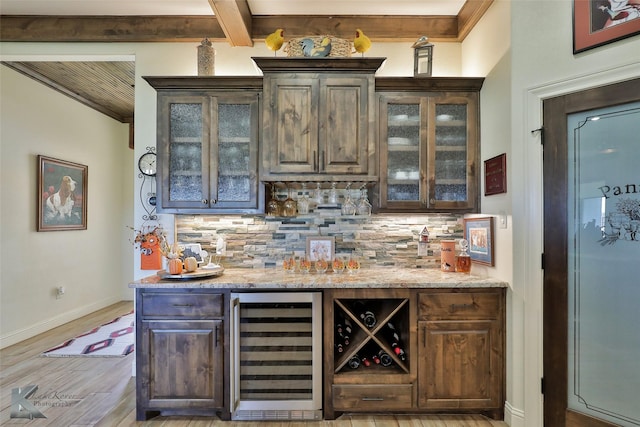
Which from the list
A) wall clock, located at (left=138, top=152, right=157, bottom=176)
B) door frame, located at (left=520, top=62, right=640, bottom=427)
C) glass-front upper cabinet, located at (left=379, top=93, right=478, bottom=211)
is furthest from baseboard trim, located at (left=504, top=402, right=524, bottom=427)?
wall clock, located at (left=138, top=152, right=157, bottom=176)

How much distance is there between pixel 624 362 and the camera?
1823 millimetres

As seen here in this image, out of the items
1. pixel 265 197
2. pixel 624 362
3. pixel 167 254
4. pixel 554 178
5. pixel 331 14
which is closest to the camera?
pixel 624 362

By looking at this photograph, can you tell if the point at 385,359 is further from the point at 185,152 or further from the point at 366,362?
the point at 185,152

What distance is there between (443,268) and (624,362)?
46.7 inches

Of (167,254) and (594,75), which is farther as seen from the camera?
(167,254)

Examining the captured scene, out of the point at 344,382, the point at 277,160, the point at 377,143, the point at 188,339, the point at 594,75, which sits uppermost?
the point at 594,75

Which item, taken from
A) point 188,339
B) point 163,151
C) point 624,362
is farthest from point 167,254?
point 624,362

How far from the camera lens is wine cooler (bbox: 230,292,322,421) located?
7.18ft

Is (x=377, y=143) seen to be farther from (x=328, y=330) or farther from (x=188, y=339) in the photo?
(x=188, y=339)

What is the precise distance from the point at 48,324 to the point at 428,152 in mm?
4949

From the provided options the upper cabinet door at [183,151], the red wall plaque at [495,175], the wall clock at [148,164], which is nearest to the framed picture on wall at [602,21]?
the red wall plaque at [495,175]

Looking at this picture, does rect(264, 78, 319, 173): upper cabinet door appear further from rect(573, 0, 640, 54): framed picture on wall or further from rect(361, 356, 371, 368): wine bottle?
rect(573, 0, 640, 54): framed picture on wall

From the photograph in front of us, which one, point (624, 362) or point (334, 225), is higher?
point (334, 225)

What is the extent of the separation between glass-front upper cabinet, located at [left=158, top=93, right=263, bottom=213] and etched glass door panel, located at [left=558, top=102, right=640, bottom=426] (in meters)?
2.23
